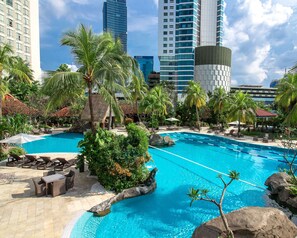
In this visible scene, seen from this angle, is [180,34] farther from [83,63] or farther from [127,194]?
[127,194]

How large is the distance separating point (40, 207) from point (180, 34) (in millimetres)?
91390

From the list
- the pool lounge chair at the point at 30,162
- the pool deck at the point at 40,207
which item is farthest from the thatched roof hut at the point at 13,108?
the pool deck at the point at 40,207

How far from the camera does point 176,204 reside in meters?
9.61

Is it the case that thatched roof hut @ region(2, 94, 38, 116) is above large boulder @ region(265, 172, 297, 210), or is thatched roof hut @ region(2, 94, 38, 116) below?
above

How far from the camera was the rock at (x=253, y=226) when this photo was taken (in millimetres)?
5841

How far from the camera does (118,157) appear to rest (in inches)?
387

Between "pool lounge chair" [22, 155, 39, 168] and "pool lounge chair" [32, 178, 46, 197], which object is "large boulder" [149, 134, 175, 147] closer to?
"pool lounge chair" [22, 155, 39, 168]

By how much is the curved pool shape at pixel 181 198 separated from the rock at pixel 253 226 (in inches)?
67.6

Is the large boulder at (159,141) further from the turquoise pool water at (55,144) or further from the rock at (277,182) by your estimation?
the rock at (277,182)

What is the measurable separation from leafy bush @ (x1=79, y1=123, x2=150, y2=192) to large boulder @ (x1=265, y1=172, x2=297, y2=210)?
628cm

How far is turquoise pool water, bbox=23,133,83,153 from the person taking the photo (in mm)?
20469

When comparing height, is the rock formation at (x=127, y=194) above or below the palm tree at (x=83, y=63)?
below

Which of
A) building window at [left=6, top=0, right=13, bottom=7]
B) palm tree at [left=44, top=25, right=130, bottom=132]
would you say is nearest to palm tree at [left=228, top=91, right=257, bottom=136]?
palm tree at [left=44, top=25, right=130, bottom=132]

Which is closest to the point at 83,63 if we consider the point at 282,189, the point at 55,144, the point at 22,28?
the point at 282,189
